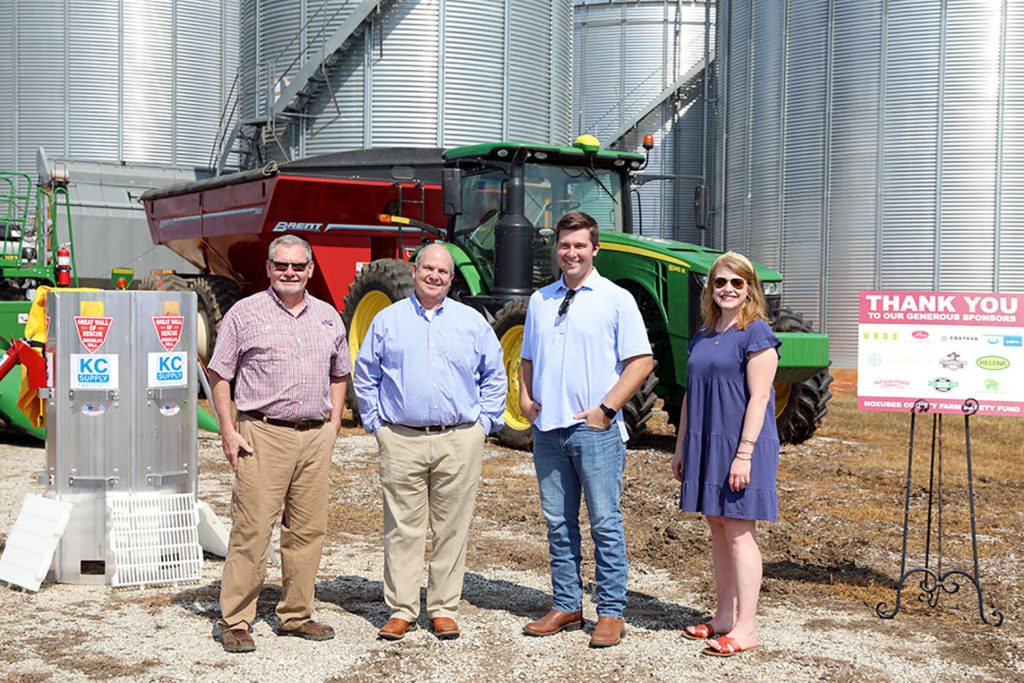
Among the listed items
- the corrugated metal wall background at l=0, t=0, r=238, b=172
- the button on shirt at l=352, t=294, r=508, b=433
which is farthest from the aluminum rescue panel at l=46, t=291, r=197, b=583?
the corrugated metal wall background at l=0, t=0, r=238, b=172

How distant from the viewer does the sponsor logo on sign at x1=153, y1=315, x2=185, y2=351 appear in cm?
636

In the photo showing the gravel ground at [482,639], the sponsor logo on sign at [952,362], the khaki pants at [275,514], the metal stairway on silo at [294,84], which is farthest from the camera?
the metal stairway on silo at [294,84]

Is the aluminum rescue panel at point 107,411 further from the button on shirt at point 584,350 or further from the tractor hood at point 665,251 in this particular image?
the tractor hood at point 665,251

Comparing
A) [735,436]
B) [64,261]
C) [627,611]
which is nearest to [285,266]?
[735,436]

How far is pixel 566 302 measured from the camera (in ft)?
17.1

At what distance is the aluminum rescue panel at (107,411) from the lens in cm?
614

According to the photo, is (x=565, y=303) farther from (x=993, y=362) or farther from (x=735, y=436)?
(x=993, y=362)

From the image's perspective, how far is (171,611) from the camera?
18.4 feet

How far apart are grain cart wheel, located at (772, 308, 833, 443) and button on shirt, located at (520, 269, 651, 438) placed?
20.0ft

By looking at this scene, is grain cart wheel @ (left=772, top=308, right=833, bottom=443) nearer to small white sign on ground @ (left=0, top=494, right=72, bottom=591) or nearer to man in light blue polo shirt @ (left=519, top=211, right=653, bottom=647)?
man in light blue polo shirt @ (left=519, top=211, right=653, bottom=647)

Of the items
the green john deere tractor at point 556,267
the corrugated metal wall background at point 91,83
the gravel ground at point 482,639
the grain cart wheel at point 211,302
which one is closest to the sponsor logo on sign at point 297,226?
the grain cart wheel at point 211,302

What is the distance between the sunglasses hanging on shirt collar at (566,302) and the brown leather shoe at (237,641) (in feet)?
6.58

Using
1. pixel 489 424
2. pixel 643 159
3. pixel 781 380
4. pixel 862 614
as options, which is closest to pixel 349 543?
pixel 489 424

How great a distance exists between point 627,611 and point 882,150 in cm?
1477
